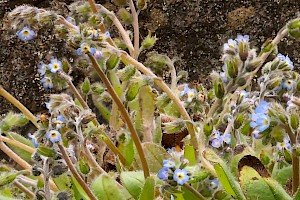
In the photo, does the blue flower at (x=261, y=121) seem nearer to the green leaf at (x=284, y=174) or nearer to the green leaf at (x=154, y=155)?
the green leaf at (x=284, y=174)

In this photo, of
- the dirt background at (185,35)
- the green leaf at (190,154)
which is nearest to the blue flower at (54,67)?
the green leaf at (190,154)

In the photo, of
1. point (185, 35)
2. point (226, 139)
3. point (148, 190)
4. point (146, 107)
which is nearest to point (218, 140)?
point (226, 139)

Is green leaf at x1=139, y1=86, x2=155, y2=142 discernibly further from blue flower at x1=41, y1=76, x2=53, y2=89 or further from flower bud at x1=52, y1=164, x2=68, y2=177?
flower bud at x1=52, y1=164, x2=68, y2=177

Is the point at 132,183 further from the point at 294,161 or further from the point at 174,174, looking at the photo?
the point at 294,161

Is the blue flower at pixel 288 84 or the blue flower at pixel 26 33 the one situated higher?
the blue flower at pixel 26 33

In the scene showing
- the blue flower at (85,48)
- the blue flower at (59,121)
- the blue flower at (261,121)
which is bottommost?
the blue flower at (59,121)

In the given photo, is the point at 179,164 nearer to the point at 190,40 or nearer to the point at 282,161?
the point at 282,161
